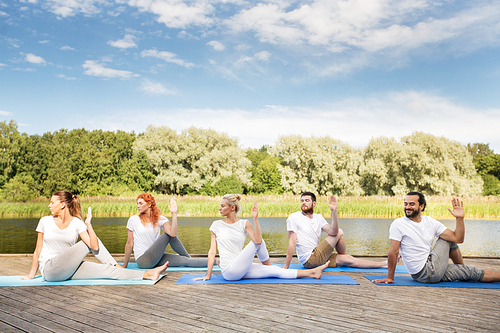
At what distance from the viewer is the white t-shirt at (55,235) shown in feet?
14.1

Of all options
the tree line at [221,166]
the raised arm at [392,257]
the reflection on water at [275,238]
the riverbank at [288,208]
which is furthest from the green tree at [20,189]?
the raised arm at [392,257]

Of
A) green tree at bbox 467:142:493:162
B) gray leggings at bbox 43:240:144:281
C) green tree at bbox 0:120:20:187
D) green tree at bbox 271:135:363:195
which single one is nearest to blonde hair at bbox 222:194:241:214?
gray leggings at bbox 43:240:144:281

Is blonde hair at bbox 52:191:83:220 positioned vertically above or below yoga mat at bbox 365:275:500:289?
above

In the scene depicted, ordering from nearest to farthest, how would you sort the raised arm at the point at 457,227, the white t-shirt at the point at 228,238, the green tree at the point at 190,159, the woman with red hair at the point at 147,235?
the raised arm at the point at 457,227, the white t-shirt at the point at 228,238, the woman with red hair at the point at 147,235, the green tree at the point at 190,159

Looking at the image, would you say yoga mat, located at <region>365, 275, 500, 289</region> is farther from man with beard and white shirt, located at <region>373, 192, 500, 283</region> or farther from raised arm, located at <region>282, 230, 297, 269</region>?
raised arm, located at <region>282, 230, 297, 269</region>

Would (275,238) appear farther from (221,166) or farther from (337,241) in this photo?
(221,166)

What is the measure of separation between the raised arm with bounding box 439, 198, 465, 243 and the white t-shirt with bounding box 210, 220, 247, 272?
2459mm

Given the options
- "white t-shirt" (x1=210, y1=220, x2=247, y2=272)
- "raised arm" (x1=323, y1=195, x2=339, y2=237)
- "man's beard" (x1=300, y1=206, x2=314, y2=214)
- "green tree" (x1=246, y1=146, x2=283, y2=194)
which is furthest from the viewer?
"green tree" (x1=246, y1=146, x2=283, y2=194)

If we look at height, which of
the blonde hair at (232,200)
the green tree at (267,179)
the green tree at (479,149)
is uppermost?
the green tree at (479,149)

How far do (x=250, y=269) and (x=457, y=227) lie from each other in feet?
8.27

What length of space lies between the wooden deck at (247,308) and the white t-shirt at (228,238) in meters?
0.38

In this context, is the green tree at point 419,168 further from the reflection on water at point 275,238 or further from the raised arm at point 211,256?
the raised arm at point 211,256

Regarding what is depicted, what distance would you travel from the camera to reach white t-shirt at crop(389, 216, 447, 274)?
4.43m

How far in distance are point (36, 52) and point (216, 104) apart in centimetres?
2147
